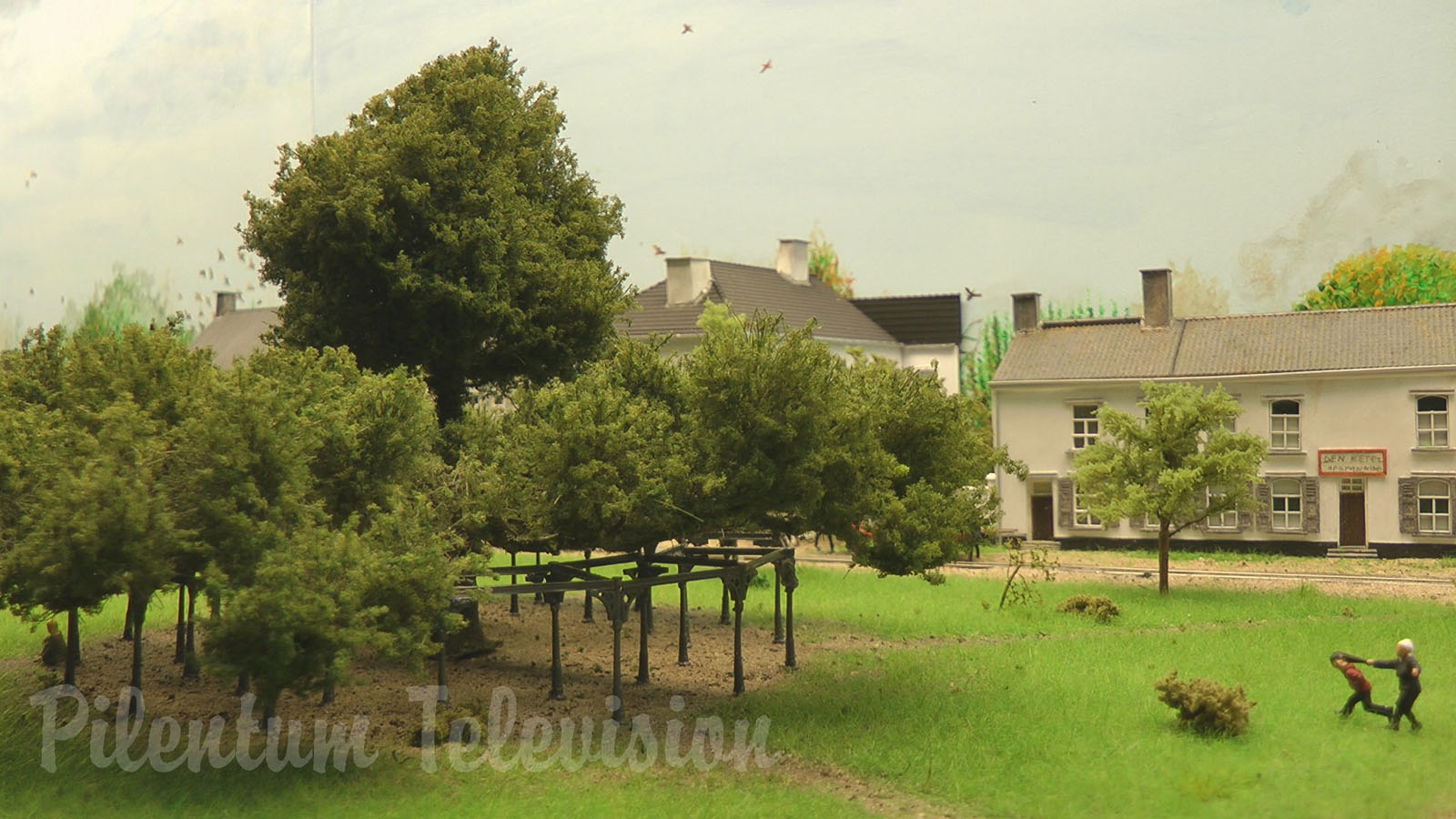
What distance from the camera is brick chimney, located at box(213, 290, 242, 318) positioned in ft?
263

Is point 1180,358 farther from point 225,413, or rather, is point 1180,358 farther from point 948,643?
point 225,413

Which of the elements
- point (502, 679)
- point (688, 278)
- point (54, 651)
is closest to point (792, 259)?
point (688, 278)

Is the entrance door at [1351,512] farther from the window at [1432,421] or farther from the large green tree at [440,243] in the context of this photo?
the large green tree at [440,243]

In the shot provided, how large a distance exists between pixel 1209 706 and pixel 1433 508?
30.8 m

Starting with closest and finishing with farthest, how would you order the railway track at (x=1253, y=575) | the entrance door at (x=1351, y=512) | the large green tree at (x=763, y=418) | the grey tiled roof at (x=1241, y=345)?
the large green tree at (x=763, y=418), the railway track at (x=1253, y=575), the grey tiled roof at (x=1241, y=345), the entrance door at (x=1351, y=512)

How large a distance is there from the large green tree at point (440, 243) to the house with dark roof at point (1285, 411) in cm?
2634

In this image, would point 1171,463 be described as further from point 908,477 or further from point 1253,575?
point 908,477

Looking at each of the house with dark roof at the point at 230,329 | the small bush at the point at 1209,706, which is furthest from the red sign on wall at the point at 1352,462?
the house with dark roof at the point at 230,329

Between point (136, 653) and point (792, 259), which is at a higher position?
point (792, 259)

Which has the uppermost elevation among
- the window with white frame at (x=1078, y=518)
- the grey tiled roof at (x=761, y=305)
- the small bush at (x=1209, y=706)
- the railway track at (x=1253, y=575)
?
the grey tiled roof at (x=761, y=305)

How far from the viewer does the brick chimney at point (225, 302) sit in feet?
263

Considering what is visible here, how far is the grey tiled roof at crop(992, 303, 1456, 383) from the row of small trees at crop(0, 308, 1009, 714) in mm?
25721

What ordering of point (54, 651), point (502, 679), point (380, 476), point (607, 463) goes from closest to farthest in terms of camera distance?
point (380, 476) < point (607, 463) < point (54, 651) < point (502, 679)

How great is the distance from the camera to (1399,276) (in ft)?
212
